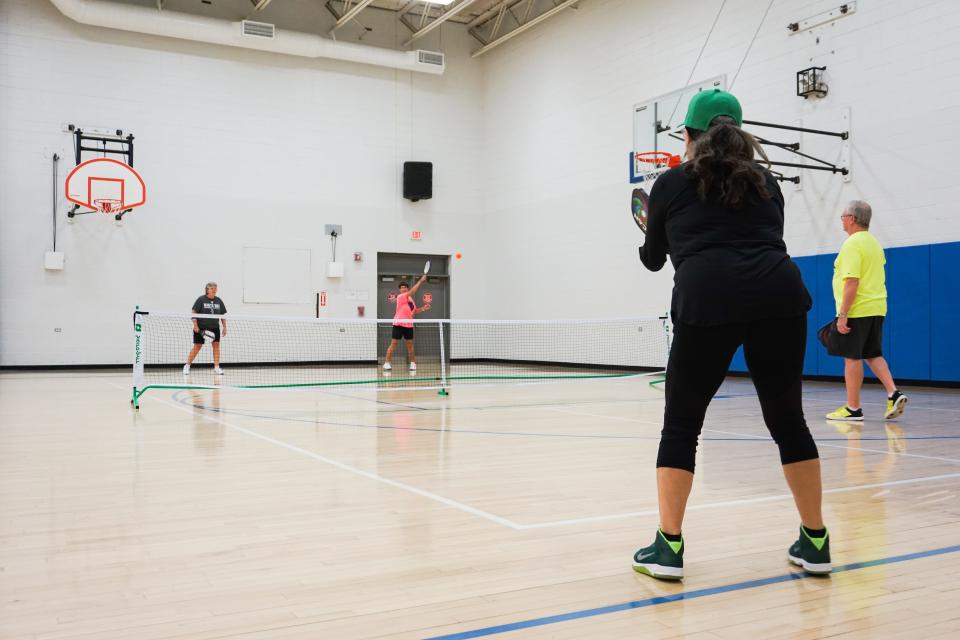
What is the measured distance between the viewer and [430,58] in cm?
1944

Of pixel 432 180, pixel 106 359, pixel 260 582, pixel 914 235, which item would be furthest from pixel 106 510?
pixel 432 180

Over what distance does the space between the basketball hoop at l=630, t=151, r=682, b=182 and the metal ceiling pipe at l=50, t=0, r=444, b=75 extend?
6597 millimetres

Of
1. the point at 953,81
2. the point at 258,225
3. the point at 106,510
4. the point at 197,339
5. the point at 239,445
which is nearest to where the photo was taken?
the point at 106,510

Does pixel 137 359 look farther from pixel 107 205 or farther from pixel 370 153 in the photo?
pixel 370 153

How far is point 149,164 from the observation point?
17156mm

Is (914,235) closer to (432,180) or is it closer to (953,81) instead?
(953,81)

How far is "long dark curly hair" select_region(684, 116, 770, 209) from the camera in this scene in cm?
263

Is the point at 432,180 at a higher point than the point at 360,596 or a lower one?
higher

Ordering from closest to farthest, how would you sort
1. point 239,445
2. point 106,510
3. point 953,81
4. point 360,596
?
1. point 360,596
2. point 106,510
3. point 239,445
4. point 953,81

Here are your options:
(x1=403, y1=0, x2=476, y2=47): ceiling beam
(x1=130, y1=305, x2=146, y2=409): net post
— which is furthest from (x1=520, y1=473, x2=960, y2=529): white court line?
(x1=403, y1=0, x2=476, y2=47): ceiling beam

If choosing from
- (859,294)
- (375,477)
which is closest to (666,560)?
(375,477)

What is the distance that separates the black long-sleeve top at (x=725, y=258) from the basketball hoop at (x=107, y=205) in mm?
14861

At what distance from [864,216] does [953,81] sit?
5.51m

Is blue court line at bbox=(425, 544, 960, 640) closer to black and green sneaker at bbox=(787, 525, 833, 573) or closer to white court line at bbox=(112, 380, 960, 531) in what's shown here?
black and green sneaker at bbox=(787, 525, 833, 573)
